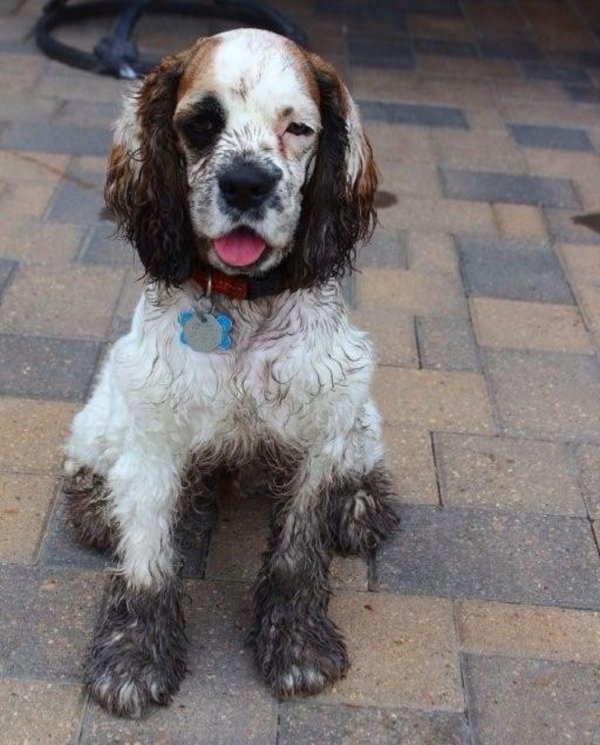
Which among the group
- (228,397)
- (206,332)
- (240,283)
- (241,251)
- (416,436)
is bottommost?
(416,436)

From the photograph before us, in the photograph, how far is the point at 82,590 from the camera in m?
3.26

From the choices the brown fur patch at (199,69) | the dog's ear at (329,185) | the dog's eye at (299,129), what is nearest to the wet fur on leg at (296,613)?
the dog's ear at (329,185)

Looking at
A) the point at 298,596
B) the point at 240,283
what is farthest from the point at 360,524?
the point at 240,283

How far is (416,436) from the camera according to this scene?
4023mm

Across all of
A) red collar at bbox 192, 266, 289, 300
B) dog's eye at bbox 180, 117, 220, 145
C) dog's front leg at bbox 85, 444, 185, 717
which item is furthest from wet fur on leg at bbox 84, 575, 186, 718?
dog's eye at bbox 180, 117, 220, 145

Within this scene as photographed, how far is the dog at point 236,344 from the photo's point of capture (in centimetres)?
253

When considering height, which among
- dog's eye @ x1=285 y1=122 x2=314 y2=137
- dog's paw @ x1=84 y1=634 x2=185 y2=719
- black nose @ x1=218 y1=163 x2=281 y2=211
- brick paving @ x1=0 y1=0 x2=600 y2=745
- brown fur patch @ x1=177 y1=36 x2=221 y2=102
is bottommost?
brick paving @ x1=0 y1=0 x2=600 y2=745

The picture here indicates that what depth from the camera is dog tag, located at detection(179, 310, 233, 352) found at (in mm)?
2777

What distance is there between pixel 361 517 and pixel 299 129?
1.39 m

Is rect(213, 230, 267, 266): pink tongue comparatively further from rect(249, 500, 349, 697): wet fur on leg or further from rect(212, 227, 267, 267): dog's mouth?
rect(249, 500, 349, 697): wet fur on leg

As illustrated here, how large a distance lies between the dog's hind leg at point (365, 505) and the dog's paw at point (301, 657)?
356 mm

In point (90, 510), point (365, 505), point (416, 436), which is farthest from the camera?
point (416, 436)

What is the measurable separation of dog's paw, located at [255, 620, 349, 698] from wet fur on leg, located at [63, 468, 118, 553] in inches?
23.6

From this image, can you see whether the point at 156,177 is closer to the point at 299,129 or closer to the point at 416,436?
the point at 299,129
